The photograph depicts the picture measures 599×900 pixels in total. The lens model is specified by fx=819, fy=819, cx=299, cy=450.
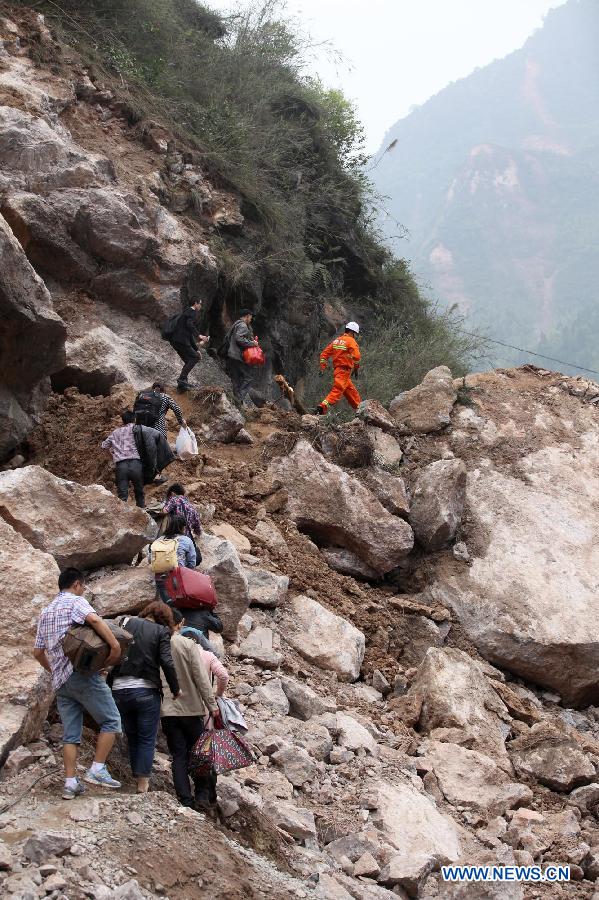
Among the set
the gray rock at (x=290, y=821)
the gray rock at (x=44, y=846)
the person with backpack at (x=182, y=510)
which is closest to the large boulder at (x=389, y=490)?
the person with backpack at (x=182, y=510)

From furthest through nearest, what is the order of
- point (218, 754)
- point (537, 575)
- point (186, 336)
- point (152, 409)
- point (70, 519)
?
1. point (186, 336)
2. point (537, 575)
3. point (152, 409)
4. point (70, 519)
5. point (218, 754)

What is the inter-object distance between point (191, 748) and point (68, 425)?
537cm

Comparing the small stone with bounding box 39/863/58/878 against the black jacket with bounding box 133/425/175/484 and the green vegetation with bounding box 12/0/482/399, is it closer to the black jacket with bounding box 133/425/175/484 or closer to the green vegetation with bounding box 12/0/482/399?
the black jacket with bounding box 133/425/175/484

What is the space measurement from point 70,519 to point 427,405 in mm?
6059

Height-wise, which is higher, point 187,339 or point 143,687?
point 187,339

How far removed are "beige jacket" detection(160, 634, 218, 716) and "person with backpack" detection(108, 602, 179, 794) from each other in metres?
0.06

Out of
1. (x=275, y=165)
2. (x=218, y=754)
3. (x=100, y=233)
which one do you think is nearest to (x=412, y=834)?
(x=218, y=754)

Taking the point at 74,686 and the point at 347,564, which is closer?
the point at 74,686

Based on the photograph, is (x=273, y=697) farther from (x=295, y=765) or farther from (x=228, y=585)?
(x=228, y=585)

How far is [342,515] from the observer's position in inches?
348

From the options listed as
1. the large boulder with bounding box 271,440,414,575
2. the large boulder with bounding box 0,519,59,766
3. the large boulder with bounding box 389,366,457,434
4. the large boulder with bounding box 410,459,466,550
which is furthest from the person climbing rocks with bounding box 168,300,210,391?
the large boulder with bounding box 0,519,59,766

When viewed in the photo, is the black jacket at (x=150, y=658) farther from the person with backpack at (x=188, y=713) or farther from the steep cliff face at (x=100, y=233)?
the steep cliff face at (x=100, y=233)

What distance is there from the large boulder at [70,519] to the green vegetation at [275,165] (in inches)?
279

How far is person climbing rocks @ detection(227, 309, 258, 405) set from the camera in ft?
35.9
